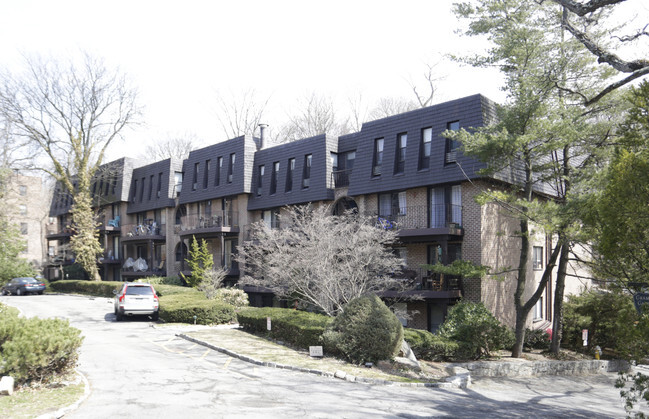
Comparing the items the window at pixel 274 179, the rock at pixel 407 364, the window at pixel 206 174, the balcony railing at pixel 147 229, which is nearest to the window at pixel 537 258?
the rock at pixel 407 364

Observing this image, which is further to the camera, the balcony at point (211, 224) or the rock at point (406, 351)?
the balcony at point (211, 224)

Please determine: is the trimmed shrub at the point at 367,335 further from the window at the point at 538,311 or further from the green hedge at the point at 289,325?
the window at the point at 538,311

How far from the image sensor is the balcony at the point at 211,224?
105 feet

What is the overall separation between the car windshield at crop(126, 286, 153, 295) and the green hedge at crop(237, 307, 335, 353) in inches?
193

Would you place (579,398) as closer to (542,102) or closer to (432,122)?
(542,102)

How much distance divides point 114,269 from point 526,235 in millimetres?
37897

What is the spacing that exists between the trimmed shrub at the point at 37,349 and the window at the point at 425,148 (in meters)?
16.7

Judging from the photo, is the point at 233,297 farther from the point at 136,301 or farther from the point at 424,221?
the point at 424,221

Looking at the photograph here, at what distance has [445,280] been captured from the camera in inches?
862

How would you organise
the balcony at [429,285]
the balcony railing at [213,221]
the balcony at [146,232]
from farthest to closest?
1. the balcony at [146,232]
2. the balcony railing at [213,221]
3. the balcony at [429,285]

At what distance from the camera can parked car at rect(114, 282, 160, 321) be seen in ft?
76.0

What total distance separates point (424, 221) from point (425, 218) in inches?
5.8

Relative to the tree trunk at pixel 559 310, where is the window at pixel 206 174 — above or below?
above

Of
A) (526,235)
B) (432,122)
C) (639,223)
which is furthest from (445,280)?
(639,223)
